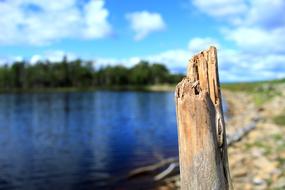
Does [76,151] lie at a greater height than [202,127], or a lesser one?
lesser

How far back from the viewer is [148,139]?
31.0 m

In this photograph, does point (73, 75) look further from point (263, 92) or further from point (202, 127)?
point (202, 127)

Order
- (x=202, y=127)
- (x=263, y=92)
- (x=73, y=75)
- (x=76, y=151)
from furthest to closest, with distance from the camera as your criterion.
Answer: (x=73, y=75) → (x=263, y=92) → (x=76, y=151) → (x=202, y=127)

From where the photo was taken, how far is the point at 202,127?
4684 millimetres

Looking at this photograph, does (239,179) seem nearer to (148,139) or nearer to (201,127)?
(201,127)

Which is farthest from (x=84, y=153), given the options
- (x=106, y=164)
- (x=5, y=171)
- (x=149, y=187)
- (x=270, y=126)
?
(x=270, y=126)

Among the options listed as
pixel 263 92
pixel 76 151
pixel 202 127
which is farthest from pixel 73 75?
pixel 202 127

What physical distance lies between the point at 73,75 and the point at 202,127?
181999mm

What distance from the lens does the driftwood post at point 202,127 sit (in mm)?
4695

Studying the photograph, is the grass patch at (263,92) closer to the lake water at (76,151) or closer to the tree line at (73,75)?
the lake water at (76,151)

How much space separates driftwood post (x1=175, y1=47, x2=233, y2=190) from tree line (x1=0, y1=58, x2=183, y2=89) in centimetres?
17610

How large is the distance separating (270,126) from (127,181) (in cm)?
1220

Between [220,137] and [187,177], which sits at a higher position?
[220,137]

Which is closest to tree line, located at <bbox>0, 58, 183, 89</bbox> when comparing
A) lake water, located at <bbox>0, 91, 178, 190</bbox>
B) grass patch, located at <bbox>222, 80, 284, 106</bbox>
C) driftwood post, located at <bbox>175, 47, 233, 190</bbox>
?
grass patch, located at <bbox>222, 80, 284, 106</bbox>
